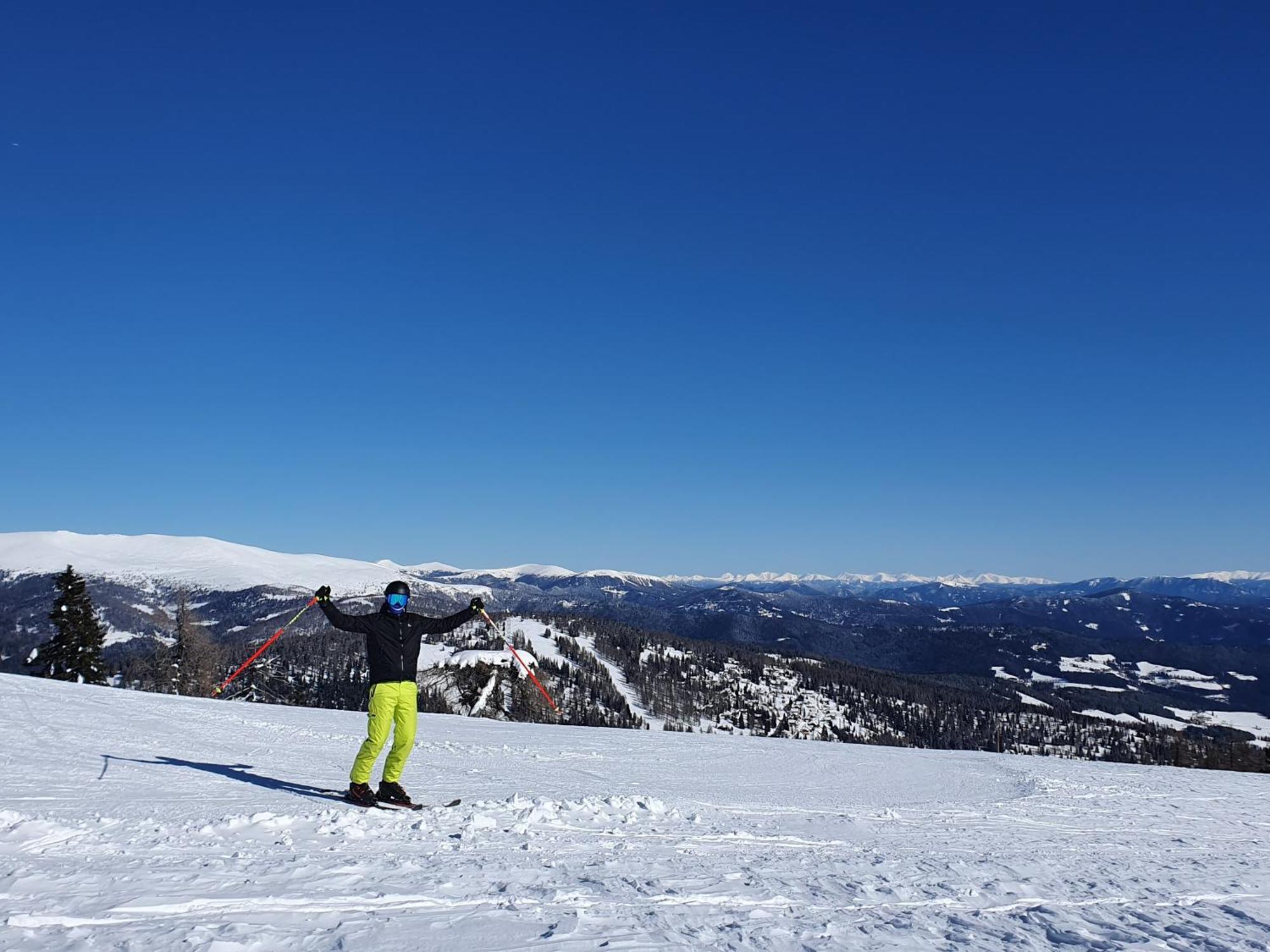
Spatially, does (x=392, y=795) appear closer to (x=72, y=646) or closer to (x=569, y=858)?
(x=569, y=858)

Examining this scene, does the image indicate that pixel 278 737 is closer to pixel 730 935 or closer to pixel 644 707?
pixel 730 935

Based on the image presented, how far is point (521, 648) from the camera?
5443 inches

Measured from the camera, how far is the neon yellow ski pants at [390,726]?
8570mm

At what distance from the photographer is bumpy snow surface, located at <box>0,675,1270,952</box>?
15.5ft

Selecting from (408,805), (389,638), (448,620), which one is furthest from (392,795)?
(448,620)

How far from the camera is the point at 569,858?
675cm

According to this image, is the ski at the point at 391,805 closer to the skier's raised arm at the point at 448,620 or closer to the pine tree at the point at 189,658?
the skier's raised arm at the point at 448,620

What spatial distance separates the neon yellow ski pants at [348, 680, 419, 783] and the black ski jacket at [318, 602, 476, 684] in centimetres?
14

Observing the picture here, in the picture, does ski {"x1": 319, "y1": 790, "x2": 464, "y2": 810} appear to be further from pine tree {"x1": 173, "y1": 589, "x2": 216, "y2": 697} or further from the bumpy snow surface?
pine tree {"x1": 173, "y1": 589, "x2": 216, "y2": 697}

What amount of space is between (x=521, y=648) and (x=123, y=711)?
12503 centimetres

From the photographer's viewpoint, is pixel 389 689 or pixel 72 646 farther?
pixel 72 646

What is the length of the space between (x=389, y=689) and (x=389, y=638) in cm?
61

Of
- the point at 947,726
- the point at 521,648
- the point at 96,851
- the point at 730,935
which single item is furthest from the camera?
the point at 947,726

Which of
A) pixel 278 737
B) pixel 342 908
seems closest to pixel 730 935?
pixel 342 908
